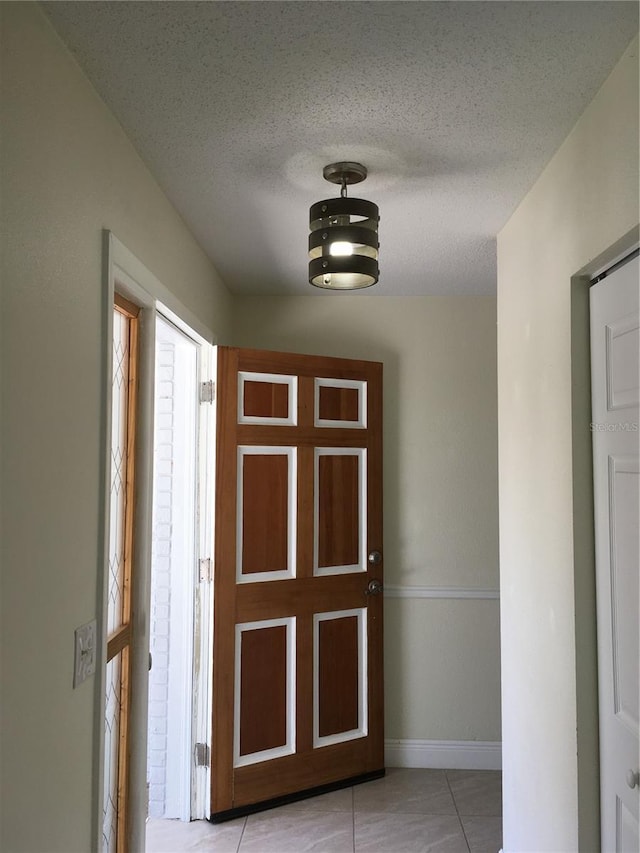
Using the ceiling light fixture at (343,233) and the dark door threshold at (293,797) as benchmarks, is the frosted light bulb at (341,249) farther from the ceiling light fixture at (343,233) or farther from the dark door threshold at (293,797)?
the dark door threshold at (293,797)

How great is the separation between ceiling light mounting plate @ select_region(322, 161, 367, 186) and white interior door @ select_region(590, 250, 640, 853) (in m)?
0.77

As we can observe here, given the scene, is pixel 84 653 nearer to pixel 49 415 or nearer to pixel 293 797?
pixel 49 415

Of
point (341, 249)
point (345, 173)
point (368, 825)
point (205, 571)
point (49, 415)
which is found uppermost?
point (345, 173)

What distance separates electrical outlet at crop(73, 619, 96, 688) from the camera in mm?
1534

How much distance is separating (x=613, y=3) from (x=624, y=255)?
1.82ft

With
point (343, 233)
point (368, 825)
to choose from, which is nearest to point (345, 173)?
point (343, 233)

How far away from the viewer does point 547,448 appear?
2.10 m

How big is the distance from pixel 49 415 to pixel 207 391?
176 cm

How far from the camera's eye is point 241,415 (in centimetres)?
314

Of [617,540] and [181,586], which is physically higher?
[617,540]

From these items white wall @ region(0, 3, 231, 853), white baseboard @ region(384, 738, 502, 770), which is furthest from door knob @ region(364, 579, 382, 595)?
white wall @ region(0, 3, 231, 853)

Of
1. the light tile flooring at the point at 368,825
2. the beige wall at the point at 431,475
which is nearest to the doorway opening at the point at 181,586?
the light tile flooring at the point at 368,825

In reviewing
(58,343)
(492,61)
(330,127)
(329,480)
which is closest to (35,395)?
(58,343)

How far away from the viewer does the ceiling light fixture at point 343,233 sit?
205 centimetres
